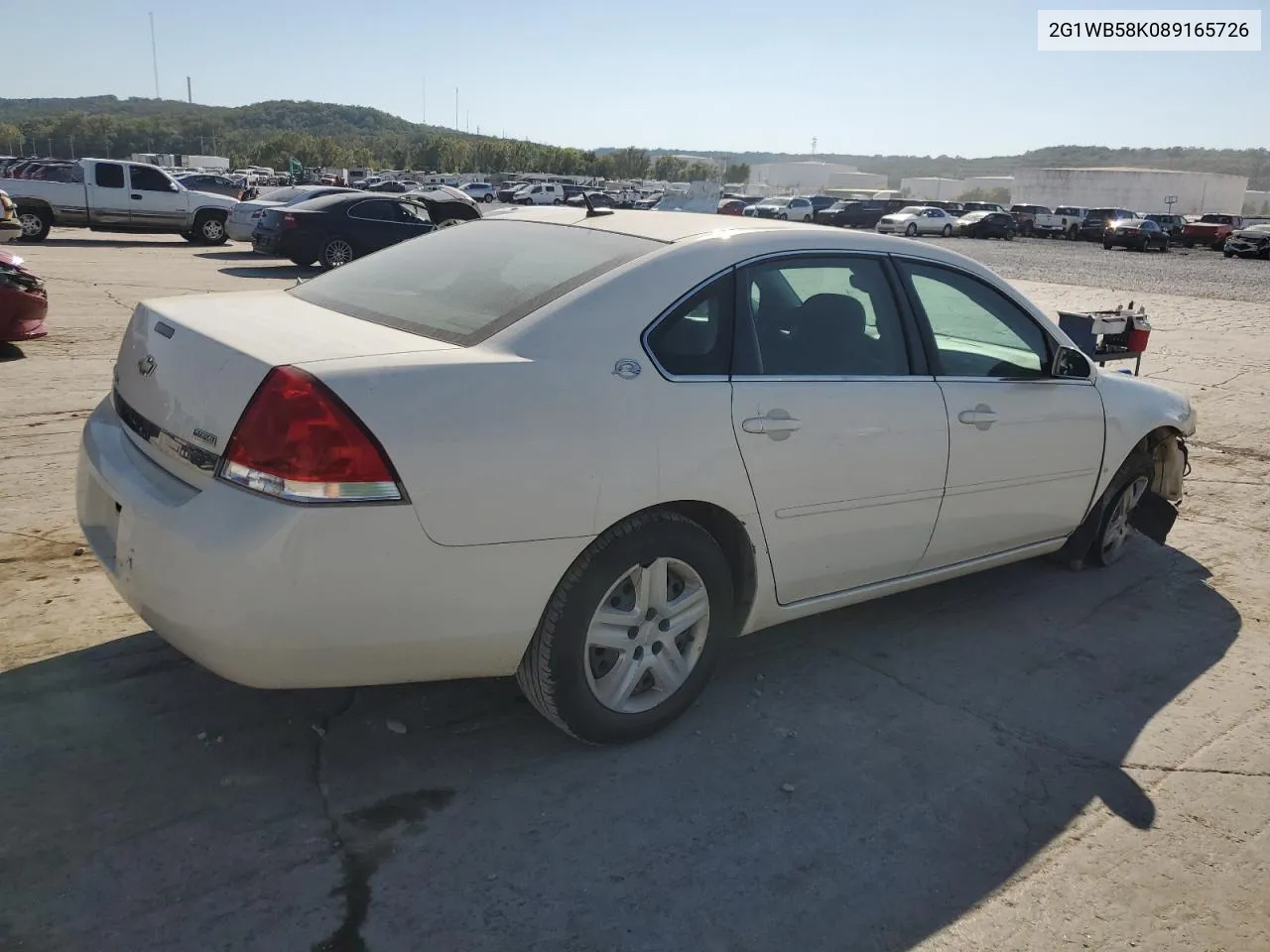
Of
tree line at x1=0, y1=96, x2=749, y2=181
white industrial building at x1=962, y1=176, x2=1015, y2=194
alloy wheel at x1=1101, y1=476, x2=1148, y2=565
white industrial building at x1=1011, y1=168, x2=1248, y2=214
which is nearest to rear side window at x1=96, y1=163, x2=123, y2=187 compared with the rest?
alloy wheel at x1=1101, y1=476, x2=1148, y2=565

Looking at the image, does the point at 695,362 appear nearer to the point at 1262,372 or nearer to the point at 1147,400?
the point at 1147,400

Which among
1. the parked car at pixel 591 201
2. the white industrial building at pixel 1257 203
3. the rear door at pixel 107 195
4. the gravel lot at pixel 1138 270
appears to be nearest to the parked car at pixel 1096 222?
the gravel lot at pixel 1138 270

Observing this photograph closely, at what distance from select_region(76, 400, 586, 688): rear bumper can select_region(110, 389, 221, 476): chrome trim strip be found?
0.20 feet

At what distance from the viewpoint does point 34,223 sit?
868 inches

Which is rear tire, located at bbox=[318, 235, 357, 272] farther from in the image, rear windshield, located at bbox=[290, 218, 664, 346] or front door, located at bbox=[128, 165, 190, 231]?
rear windshield, located at bbox=[290, 218, 664, 346]

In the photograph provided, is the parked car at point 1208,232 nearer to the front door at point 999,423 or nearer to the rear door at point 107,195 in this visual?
the rear door at point 107,195

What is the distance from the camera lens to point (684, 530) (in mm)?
3182

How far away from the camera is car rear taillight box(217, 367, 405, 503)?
8.46 feet

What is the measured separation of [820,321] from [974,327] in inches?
36.8

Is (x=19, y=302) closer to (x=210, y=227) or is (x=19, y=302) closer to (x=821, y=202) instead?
(x=210, y=227)

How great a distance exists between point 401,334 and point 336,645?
0.96m

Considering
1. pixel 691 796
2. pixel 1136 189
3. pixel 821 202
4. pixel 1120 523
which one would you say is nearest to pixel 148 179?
pixel 1120 523

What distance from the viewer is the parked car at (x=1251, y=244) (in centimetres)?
3991

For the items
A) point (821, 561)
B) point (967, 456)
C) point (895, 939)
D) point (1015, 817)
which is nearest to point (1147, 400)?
point (967, 456)
